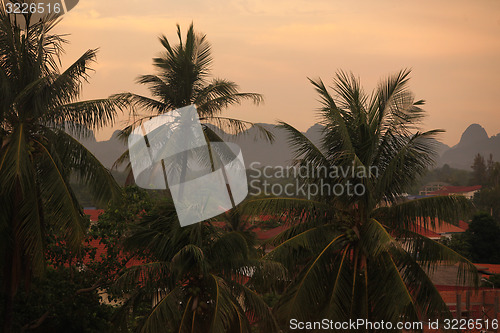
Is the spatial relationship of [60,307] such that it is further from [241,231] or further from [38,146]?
[241,231]

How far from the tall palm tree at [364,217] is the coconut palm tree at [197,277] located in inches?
37.2

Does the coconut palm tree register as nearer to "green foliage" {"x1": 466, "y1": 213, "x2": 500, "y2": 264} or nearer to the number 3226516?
the number 3226516

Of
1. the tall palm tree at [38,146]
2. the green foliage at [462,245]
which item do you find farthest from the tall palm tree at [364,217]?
the green foliage at [462,245]

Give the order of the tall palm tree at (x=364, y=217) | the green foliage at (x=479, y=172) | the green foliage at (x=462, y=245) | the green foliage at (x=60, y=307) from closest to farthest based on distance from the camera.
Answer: the tall palm tree at (x=364, y=217) < the green foliage at (x=60, y=307) < the green foliage at (x=462, y=245) < the green foliage at (x=479, y=172)

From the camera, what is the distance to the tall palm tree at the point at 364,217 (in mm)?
10680

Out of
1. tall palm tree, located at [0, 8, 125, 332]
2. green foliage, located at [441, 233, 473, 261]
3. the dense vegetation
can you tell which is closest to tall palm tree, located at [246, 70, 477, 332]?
the dense vegetation

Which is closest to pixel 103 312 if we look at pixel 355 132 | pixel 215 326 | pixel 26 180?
pixel 26 180

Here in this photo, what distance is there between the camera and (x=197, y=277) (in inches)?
399

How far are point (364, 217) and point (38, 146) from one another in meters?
6.57

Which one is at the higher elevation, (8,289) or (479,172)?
(479,172)

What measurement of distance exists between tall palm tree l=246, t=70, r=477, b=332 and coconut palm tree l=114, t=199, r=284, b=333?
945 millimetres

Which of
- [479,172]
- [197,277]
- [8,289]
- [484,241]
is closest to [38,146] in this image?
[8,289]

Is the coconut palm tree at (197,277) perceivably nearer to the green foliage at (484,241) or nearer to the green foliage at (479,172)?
the green foliage at (484,241)

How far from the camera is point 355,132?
12242 mm
